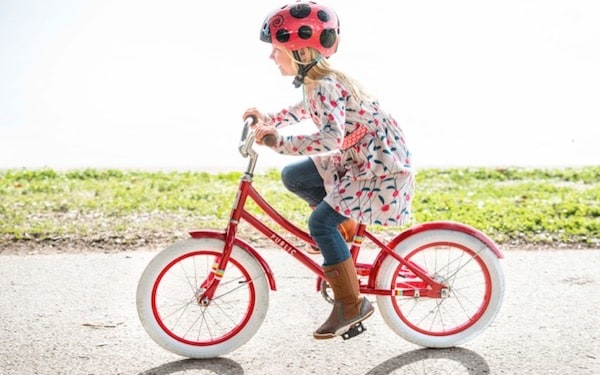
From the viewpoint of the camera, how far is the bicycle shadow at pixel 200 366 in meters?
3.91

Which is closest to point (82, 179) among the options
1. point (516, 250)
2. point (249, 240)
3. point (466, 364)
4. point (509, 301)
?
point (249, 240)

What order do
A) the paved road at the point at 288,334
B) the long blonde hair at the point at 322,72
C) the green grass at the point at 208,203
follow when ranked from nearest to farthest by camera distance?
the long blonde hair at the point at 322,72 < the paved road at the point at 288,334 < the green grass at the point at 208,203

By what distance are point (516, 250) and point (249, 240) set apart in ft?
6.52

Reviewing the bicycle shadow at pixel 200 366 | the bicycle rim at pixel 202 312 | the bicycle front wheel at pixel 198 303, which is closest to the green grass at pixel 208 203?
the bicycle rim at pixel 202 312

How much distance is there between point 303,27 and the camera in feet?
12.1

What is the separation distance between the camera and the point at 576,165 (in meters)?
9.46

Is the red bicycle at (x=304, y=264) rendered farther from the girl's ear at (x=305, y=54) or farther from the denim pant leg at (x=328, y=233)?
the girl's ear at (x=305, y=54)

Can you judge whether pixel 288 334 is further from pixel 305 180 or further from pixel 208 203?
pixel 208 203

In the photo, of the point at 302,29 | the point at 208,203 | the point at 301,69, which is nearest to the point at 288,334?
the point at 301,69

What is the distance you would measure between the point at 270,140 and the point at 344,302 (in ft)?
2.81

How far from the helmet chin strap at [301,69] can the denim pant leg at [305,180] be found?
43cm

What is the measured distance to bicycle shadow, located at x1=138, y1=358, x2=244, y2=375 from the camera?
12.8ft

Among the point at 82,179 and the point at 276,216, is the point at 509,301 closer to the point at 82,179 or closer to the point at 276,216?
the point at 276,216

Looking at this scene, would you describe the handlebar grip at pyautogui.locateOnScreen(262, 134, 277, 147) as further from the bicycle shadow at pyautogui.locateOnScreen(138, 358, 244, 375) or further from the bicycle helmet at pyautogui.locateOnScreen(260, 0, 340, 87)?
the bicycle shadow at pyautogui.locateOnScreen(138, 358, 244, 375)
